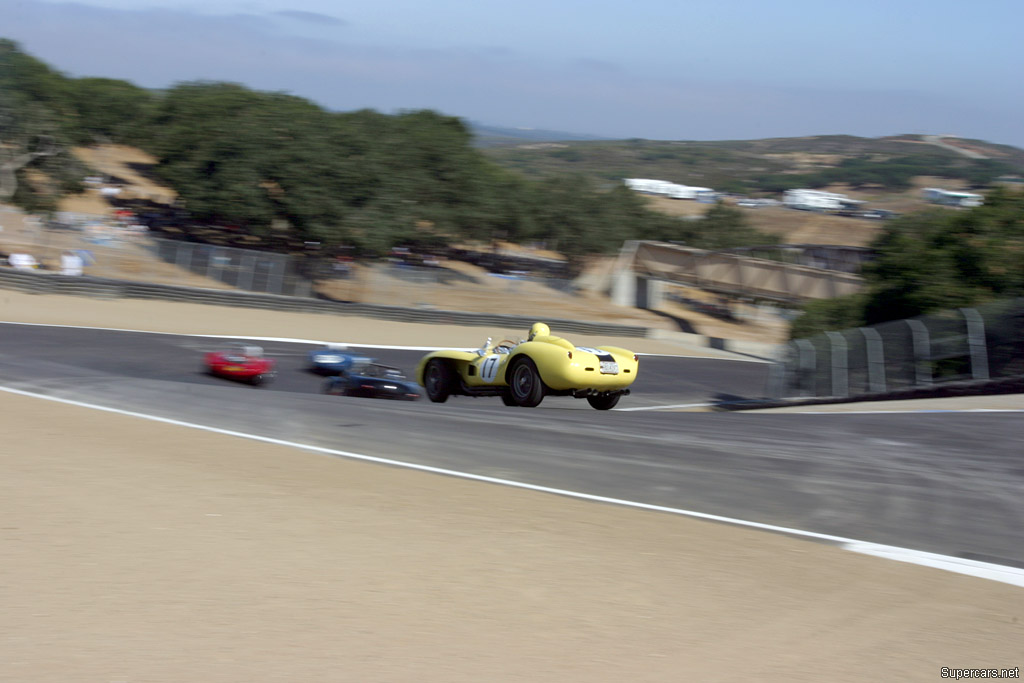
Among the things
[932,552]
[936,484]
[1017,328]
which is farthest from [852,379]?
[932,552]

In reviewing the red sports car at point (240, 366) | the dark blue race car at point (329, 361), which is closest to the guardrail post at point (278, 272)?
the dark blue race car at point (329, 361)

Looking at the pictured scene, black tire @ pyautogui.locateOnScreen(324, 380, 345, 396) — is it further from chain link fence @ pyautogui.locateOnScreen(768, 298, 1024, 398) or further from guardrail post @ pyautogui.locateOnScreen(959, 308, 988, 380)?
guardrail post @ pyautogui.locateOnScreen(959, 308, 988, 380)

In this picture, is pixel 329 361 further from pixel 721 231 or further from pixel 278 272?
pixel 721 231

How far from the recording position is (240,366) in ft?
59.4

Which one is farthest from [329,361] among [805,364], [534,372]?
[805,364]

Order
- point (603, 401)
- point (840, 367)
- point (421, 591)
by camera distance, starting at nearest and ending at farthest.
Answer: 1. point (421, 591)
2. point (603, 401)
3. point (840, 367)

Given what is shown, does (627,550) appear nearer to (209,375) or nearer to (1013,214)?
(209,375)

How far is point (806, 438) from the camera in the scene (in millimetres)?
9836

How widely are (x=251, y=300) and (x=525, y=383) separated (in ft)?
64.1

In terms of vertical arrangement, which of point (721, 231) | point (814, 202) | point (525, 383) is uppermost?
point (814, 202)

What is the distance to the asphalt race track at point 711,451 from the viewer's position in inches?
275

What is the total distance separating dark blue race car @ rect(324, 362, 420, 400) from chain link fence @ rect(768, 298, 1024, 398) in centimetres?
815

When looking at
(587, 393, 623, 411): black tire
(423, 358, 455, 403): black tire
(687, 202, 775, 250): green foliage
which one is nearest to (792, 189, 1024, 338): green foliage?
(587, 393, 623, 411): black tire

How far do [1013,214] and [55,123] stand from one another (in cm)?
4474
